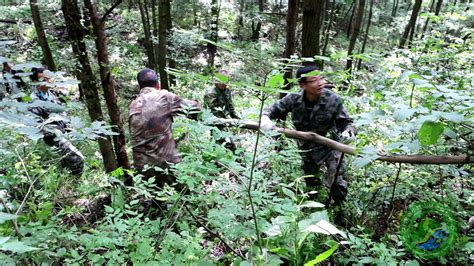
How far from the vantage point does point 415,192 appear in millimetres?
3664

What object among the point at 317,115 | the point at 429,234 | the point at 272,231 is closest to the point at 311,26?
the point at 317,115

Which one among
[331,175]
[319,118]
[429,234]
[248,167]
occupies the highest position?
[248,167]

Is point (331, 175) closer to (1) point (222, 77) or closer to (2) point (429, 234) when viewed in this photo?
(2) point (429, 234)

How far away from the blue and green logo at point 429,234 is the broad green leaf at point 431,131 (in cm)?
119

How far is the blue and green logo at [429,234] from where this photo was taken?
2.49 meters

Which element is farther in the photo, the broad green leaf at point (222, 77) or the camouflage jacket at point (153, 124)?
the camouflage jacket at point (153, 124)

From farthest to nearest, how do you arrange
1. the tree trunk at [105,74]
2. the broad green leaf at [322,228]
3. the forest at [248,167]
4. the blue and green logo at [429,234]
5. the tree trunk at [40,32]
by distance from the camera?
the tree trunk at [40,32]
the tree trunk at [105,74]
the blue and green logo at [429,234]
the forest at [248,167]
the broad green leaf at [322,228]

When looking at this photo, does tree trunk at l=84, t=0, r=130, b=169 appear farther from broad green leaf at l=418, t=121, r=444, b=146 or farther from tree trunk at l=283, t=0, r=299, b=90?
broad green leaf at l=418, t=121, r=444, b=146

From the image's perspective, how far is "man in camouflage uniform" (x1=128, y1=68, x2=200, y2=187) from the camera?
3.98 meters

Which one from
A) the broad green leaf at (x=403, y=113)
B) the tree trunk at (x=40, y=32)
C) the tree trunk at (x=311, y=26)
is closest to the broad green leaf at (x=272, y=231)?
the broad green leaf at (x=403, y=113)

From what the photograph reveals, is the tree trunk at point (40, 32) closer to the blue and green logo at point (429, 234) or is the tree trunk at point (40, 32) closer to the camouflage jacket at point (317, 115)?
the camouflage jacket at point (317, 115)

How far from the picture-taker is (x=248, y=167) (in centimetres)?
225

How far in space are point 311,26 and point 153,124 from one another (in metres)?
2.46

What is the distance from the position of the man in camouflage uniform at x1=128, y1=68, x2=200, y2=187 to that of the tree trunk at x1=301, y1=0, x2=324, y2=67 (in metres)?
1.92
